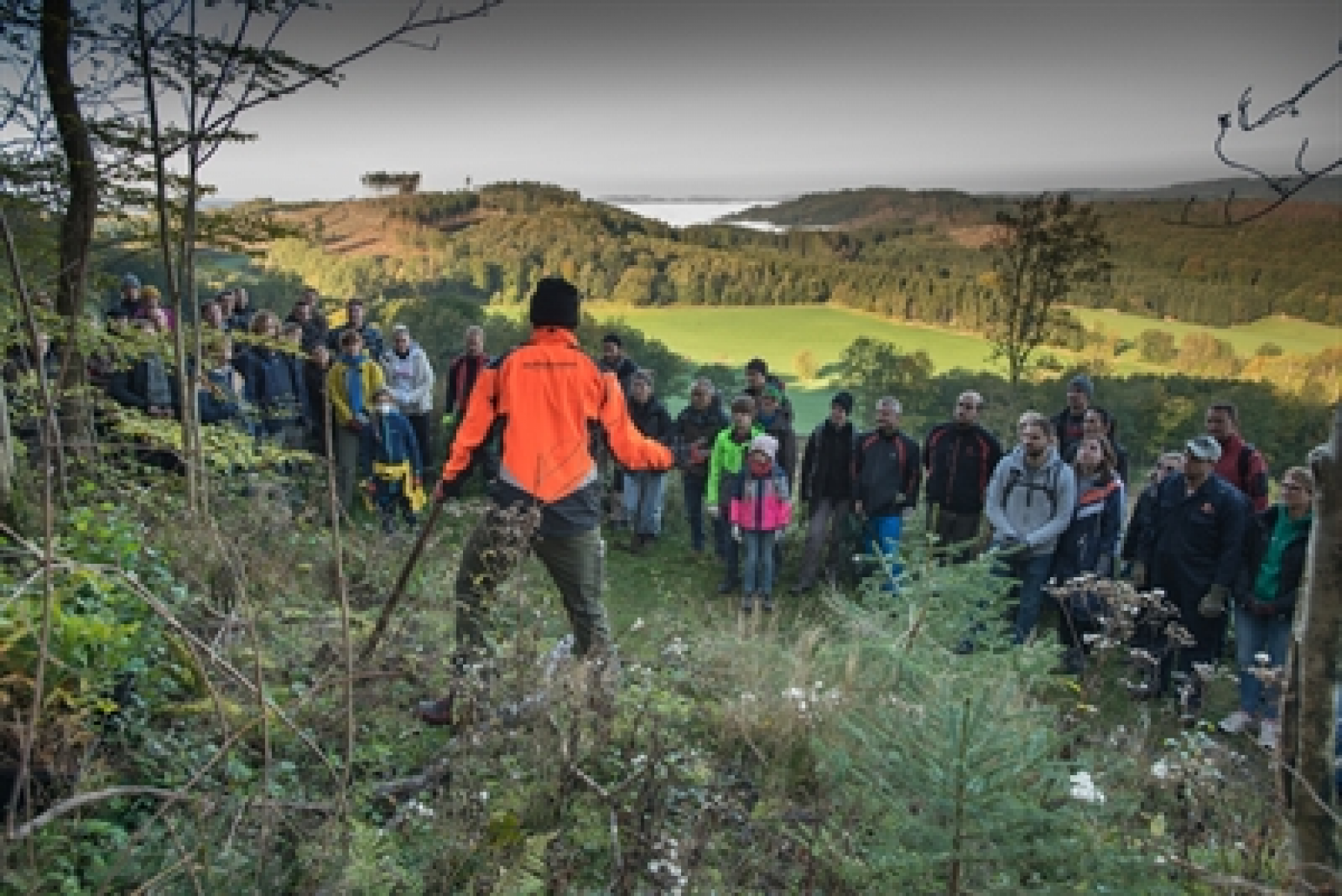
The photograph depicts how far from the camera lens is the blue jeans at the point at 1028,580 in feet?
22.6

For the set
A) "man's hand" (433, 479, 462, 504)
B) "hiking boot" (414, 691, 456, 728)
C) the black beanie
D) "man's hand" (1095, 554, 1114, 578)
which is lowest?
"man's hand" (1095, 554, 1114, 578)

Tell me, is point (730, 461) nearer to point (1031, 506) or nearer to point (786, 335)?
point (1031, 506)

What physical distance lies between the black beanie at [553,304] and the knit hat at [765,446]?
11.1 feet

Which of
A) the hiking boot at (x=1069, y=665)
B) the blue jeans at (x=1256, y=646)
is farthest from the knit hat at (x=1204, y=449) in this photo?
the hiking boot at (x=1069, y=665)

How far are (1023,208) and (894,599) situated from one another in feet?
36.8

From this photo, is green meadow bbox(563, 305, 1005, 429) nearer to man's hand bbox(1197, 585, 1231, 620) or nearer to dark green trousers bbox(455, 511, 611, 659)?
man's hand bbox(1197, 585, 1231, 620)

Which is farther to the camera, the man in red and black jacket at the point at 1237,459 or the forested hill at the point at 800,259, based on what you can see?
the forested hill at the point at 800,259

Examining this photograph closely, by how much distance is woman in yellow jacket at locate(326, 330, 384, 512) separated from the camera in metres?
8.77

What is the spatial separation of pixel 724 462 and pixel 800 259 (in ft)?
44.9

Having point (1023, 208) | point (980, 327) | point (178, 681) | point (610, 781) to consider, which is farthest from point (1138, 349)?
point (178, 681)

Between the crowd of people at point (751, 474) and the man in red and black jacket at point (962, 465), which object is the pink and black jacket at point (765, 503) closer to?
the crowd of people at point (751, 474)

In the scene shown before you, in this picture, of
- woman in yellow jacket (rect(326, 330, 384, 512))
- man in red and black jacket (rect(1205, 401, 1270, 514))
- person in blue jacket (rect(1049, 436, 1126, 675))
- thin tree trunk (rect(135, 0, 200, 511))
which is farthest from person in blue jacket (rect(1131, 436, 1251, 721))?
woman in yellow jacket (rect(326, 330, 384, 512))

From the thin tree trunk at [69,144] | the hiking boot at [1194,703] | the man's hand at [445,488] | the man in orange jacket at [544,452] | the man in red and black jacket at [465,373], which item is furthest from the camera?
the man in red and black jacket at [465,373]

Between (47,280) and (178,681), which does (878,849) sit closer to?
(178,681)
